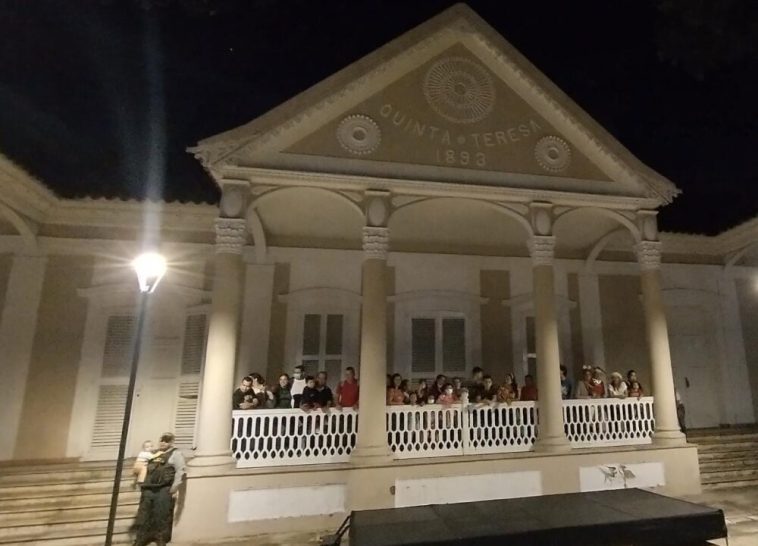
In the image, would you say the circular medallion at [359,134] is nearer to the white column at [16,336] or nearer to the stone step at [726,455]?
the white column at [16,336]

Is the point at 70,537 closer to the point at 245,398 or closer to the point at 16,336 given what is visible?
the point at 245,398

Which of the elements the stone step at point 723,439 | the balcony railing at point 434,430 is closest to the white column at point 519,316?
the balcony railing at point 434,430

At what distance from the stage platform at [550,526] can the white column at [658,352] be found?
11.1ft

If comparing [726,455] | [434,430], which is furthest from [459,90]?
[726,455]

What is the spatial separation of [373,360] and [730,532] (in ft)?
17.1

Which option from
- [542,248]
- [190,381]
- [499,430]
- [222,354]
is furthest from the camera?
[190,381]

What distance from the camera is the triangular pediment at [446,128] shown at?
7301mm

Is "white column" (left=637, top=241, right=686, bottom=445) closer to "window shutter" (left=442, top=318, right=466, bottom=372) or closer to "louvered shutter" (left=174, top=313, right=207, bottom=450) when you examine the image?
"window shutter" (left=442, top=318, right=466, bottom=372)

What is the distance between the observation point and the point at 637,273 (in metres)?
11.4

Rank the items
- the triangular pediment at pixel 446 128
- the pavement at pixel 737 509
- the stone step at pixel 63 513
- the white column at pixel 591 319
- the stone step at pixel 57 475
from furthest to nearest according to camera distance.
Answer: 1. the white column at pixel 591 319
2. the triangular pediment at pixel 446 128
3. the stone step at pixel 57 475
4. the stone step at pixel 63 513
5. the pavement at pixel 737 509

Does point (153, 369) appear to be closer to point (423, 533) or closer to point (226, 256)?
point (226, 256)

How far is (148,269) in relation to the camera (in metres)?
5.36

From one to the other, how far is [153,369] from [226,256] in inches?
146

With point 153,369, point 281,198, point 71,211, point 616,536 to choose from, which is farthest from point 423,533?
point 71,211
